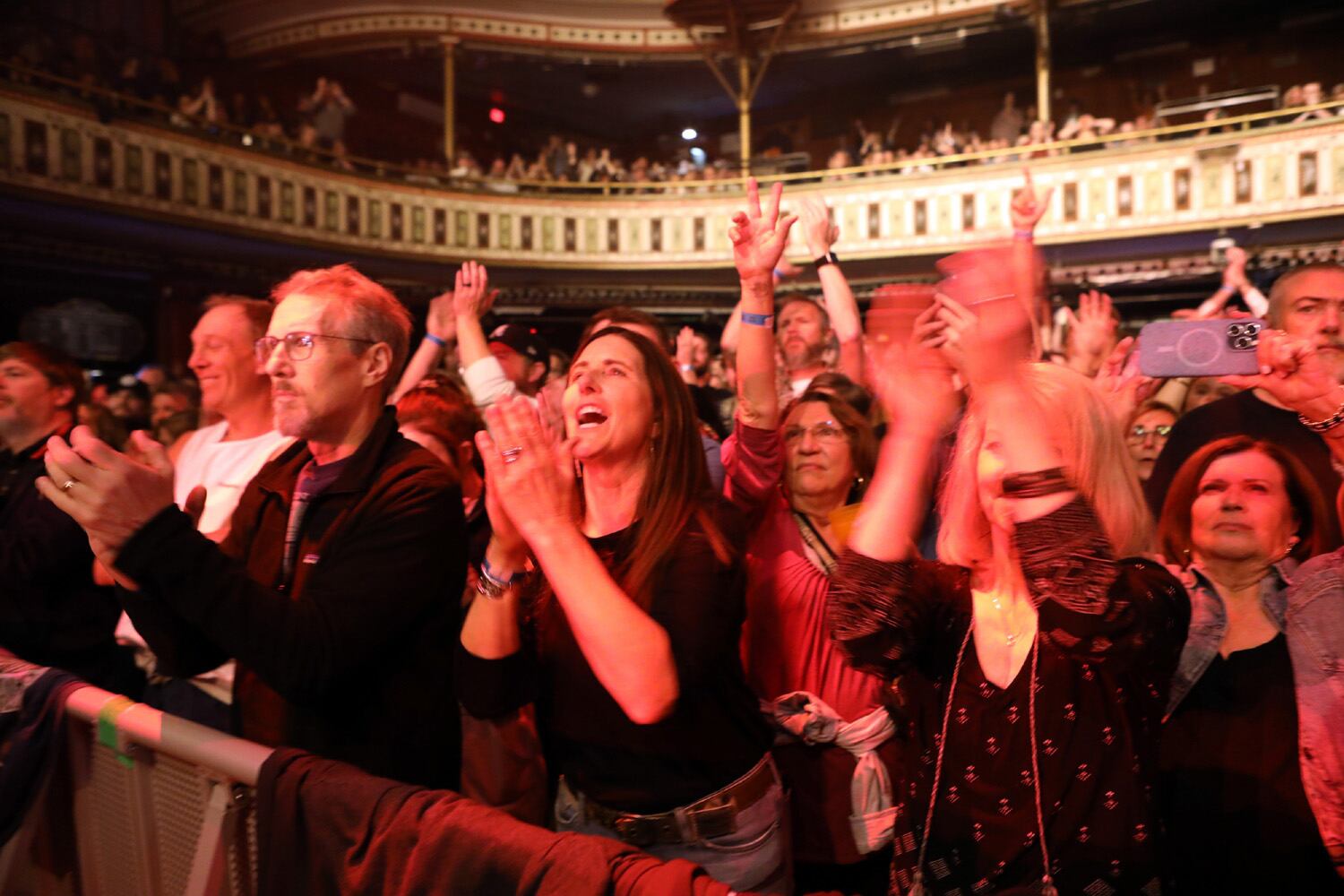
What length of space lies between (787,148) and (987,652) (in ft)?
59.8

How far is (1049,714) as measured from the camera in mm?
1467

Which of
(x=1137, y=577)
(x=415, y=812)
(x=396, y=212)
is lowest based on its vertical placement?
(x=415, y=812)

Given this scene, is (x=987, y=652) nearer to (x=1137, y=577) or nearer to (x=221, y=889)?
(x=1137, y=577)

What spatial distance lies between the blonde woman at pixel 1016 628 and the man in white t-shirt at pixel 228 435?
185 centimetres

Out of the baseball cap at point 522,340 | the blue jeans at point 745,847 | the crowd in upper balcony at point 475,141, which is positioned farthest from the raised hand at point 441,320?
the crowd in upper balcony at point 475,141

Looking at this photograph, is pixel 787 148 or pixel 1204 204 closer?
pixel 1204 204

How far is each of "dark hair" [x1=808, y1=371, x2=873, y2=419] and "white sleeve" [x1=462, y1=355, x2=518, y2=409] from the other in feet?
2.99

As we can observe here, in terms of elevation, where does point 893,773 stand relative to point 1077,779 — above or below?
below

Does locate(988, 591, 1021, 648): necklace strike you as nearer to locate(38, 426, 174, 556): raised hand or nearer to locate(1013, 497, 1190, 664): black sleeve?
locate(1013, 497, 1190, 664): black sleeve

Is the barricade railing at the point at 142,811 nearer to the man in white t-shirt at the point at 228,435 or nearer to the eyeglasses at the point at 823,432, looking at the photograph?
the man in white t-shirt at the point at 228,435

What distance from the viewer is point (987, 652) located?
1.55 m

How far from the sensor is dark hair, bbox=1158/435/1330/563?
6.54 feet

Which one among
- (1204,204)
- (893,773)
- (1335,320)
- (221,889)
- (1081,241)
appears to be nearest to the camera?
(221,889)

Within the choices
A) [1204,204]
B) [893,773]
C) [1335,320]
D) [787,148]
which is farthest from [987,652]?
[787,148]
